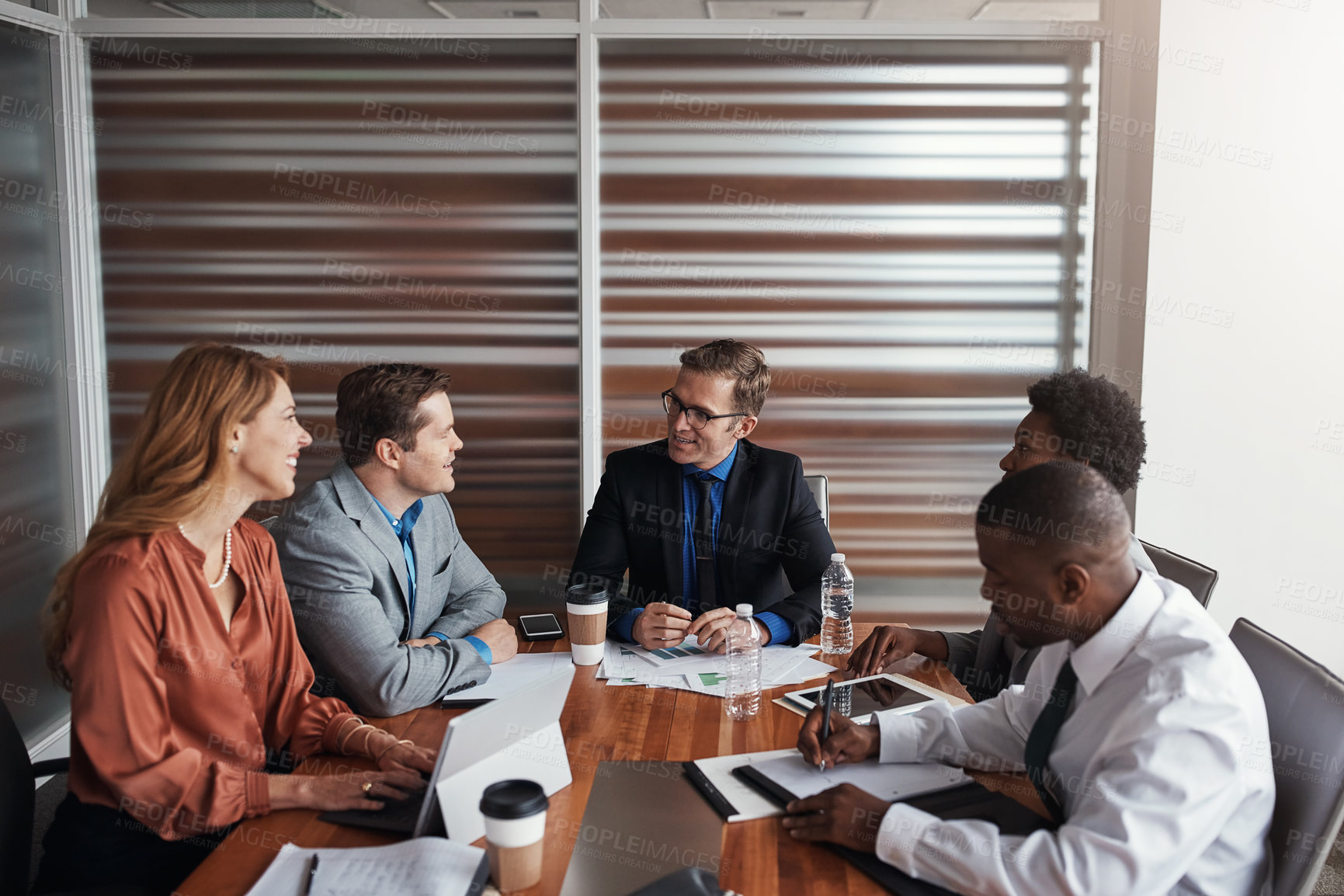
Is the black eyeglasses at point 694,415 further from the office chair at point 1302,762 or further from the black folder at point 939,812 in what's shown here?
the office chair at point 1302,762

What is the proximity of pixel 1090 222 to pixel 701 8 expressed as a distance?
1590 mm

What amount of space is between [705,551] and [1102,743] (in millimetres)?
1424

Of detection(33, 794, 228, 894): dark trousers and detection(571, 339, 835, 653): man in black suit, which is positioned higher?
detection(571, 339, 835, 653): man in black suit

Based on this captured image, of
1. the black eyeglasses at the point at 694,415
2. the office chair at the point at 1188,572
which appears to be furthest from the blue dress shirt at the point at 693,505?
the office chair at the point at 1188,572

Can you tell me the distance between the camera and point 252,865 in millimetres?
1289

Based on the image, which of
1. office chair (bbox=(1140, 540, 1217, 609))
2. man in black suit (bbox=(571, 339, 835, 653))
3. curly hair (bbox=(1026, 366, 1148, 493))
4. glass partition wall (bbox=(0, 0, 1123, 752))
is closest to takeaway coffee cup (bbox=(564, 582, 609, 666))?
man in black suit (bbox=(571, 339, 835, 653))

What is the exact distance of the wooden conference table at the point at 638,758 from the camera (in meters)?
1.26

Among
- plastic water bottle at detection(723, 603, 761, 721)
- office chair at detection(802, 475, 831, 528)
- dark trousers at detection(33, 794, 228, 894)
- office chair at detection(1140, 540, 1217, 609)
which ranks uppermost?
office chair at detection(802, 475, 831, 528)

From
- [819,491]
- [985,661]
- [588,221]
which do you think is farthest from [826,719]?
[588,221]

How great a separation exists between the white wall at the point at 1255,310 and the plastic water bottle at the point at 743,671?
2.00 m

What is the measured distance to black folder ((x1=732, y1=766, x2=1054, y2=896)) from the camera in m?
1.25

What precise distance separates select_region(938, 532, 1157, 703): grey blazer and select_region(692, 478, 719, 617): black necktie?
664 mm

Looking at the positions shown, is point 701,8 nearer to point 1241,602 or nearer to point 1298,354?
point 1298,354

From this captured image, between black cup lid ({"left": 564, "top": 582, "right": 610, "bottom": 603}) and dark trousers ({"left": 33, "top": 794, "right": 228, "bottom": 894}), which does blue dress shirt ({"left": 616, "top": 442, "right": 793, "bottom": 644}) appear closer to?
black cup lid ({"left": 564, "top": 582, "right": 610, "bottom": 603})
